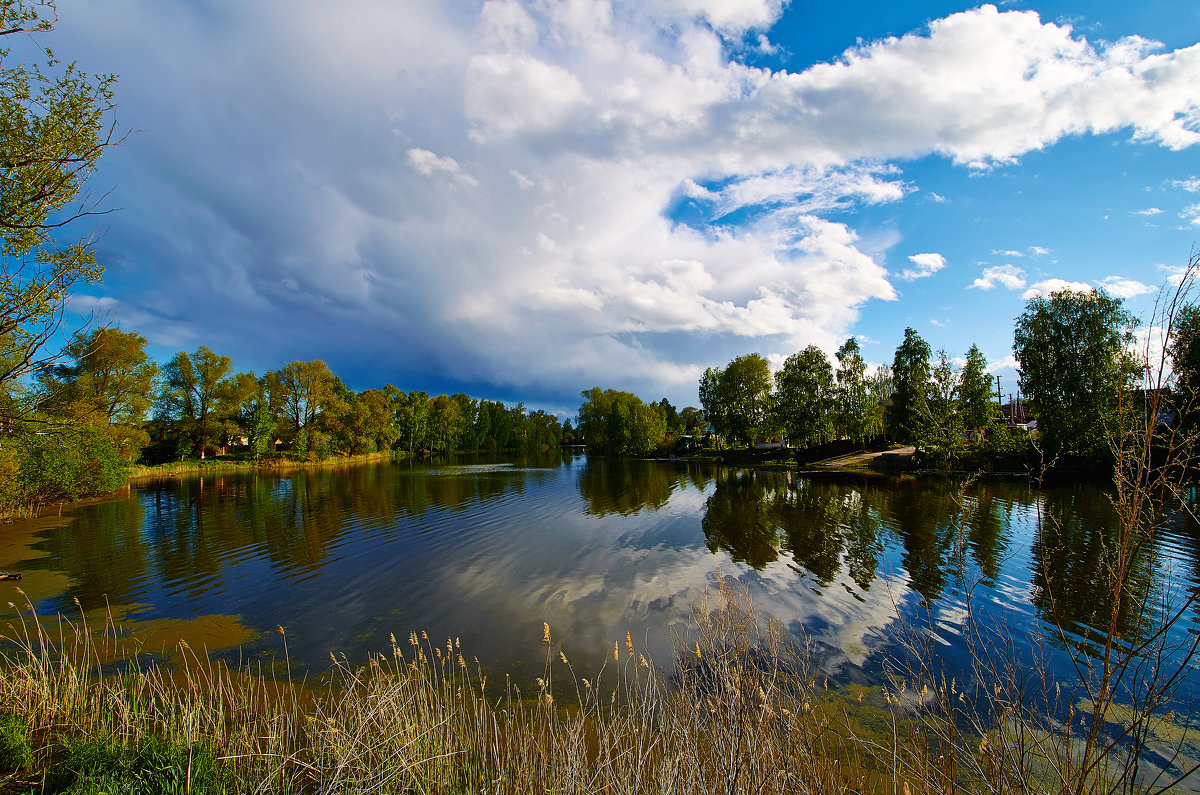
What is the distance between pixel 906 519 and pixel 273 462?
57862mm

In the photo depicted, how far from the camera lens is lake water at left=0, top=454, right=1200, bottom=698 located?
10.5 metres

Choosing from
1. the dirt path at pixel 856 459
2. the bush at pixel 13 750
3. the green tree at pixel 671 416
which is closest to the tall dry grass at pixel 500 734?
the bush at pixel 13 750

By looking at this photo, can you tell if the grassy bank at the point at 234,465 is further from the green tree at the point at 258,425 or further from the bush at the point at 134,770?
the bush at the point at 134,770

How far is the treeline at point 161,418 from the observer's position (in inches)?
430

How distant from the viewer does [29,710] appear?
680cm

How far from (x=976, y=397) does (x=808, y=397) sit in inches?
560

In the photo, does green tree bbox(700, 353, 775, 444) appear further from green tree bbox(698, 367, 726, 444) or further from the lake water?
the lake water

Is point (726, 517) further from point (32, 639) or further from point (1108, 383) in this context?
point (1108, 383)

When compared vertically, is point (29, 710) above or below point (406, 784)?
above

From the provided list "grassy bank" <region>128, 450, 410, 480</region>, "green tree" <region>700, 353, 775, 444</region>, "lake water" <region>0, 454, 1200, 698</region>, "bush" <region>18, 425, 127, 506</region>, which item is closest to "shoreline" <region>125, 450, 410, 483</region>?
"grassy bank" <region>128, 450, 410, 480</region>

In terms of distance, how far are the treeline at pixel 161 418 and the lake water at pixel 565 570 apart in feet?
9.16

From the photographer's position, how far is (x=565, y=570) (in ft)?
49.9

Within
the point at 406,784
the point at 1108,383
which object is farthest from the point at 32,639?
the point at 1108,383

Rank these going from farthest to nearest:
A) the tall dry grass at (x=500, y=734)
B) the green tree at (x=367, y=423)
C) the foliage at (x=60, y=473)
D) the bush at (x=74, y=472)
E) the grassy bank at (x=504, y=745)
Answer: the green tree at (x=367, y=423)
the bush at (x=74, y=472)
the foliage at (x=60, y=473)
the tall dry grass at (x=500, y=734)
the grassy bank at (x=504, y=745)
